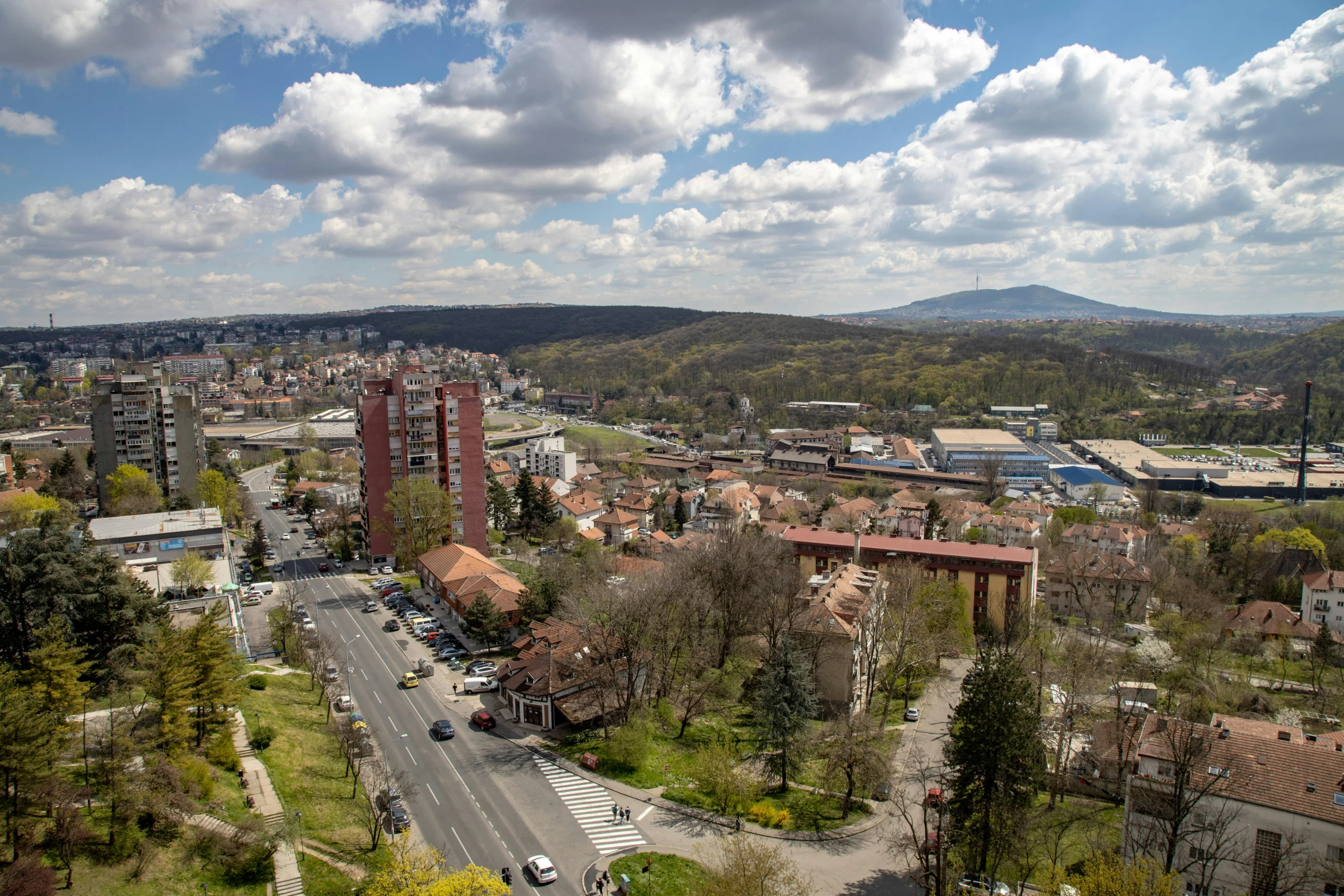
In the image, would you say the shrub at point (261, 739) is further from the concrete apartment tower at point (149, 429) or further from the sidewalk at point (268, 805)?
the concrete apartment tower at point (149, 429)

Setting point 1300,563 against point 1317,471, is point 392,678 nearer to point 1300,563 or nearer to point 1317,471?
point 1300,563

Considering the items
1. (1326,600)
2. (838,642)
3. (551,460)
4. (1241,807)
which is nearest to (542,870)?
(838,642)

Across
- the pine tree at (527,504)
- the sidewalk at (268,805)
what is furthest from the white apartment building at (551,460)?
the sidewalk at (268,805)

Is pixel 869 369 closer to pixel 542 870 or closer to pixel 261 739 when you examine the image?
pixel 261 739

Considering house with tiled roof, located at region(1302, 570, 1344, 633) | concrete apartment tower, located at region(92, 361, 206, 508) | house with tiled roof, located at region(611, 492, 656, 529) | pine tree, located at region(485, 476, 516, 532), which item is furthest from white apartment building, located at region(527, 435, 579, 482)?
house with tiled roof, located at region(1302, 570, 1344, 633)

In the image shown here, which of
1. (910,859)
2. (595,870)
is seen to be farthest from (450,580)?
(910,859)

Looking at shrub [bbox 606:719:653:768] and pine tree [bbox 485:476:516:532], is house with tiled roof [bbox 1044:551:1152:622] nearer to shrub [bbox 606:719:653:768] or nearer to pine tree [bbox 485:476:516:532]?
shrub [bbox 606:719:653:768]
